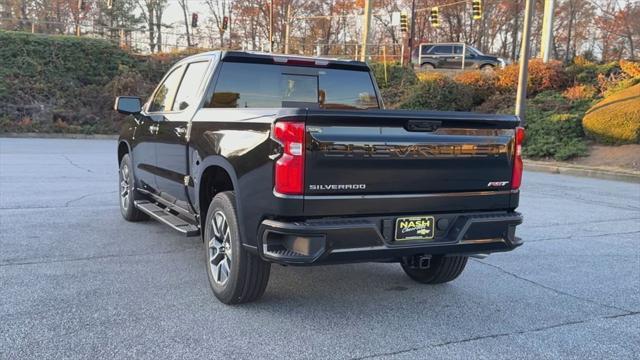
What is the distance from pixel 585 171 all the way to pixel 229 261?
14145mm

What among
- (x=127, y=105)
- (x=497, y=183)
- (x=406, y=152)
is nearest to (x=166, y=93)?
(x=127, y=105)

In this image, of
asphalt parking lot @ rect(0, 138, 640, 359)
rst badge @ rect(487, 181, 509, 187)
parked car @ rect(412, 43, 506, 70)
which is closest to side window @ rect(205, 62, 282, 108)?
asphalt parking lot @ rect(0, 138, 640, 359)

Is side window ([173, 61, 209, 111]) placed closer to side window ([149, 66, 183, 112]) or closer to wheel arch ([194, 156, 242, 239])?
side window ([149, 66, 183, 112])

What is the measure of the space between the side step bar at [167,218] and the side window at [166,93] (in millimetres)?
1085

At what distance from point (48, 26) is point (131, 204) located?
40.3 metres

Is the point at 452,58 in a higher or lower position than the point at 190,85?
higher

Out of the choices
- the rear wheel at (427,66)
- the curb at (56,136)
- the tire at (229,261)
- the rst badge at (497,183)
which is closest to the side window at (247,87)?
the tire at (229,261)

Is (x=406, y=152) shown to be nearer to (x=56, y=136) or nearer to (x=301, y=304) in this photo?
(x=301, y=304)

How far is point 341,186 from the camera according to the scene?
362 centimetres

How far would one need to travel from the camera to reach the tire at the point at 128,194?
6902 mm

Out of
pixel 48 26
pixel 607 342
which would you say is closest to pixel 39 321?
pixel 607 342

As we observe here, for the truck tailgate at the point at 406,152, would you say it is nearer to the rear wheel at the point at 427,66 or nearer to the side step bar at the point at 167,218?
the side step bar at the point at 167,218

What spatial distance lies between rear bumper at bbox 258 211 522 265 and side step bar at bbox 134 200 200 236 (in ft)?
4.78

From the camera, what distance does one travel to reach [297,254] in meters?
3.53
